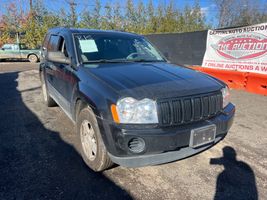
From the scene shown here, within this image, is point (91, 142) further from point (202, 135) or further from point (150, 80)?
point (202, 135)

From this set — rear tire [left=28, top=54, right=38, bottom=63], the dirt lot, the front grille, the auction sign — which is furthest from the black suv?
rear tire [left=28, top=54, right=38, bottom=63]

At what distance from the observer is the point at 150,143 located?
240 centimetres

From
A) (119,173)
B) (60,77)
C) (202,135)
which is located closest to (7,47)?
(60,77)

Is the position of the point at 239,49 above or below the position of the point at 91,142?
above

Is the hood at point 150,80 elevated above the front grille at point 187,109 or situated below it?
above

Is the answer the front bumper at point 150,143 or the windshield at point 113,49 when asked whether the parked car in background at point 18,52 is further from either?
the front bumper at point 150,143

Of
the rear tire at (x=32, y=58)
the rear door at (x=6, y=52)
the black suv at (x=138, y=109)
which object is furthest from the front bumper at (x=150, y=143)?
the rear door at (x=6, y=52)

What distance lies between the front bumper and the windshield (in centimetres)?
151

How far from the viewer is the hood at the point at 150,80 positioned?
8.31ft

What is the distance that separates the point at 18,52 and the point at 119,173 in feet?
65.7

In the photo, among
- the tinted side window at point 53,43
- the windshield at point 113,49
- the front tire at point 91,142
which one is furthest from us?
the tinted side window at point 53,43

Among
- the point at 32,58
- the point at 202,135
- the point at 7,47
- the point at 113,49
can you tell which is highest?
the point at 113,49

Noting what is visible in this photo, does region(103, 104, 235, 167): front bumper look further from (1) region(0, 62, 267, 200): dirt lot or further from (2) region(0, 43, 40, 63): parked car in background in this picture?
(2) region(0, 43, 40, 63): parked car in background

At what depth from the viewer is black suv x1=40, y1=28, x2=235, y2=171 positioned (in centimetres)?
243
